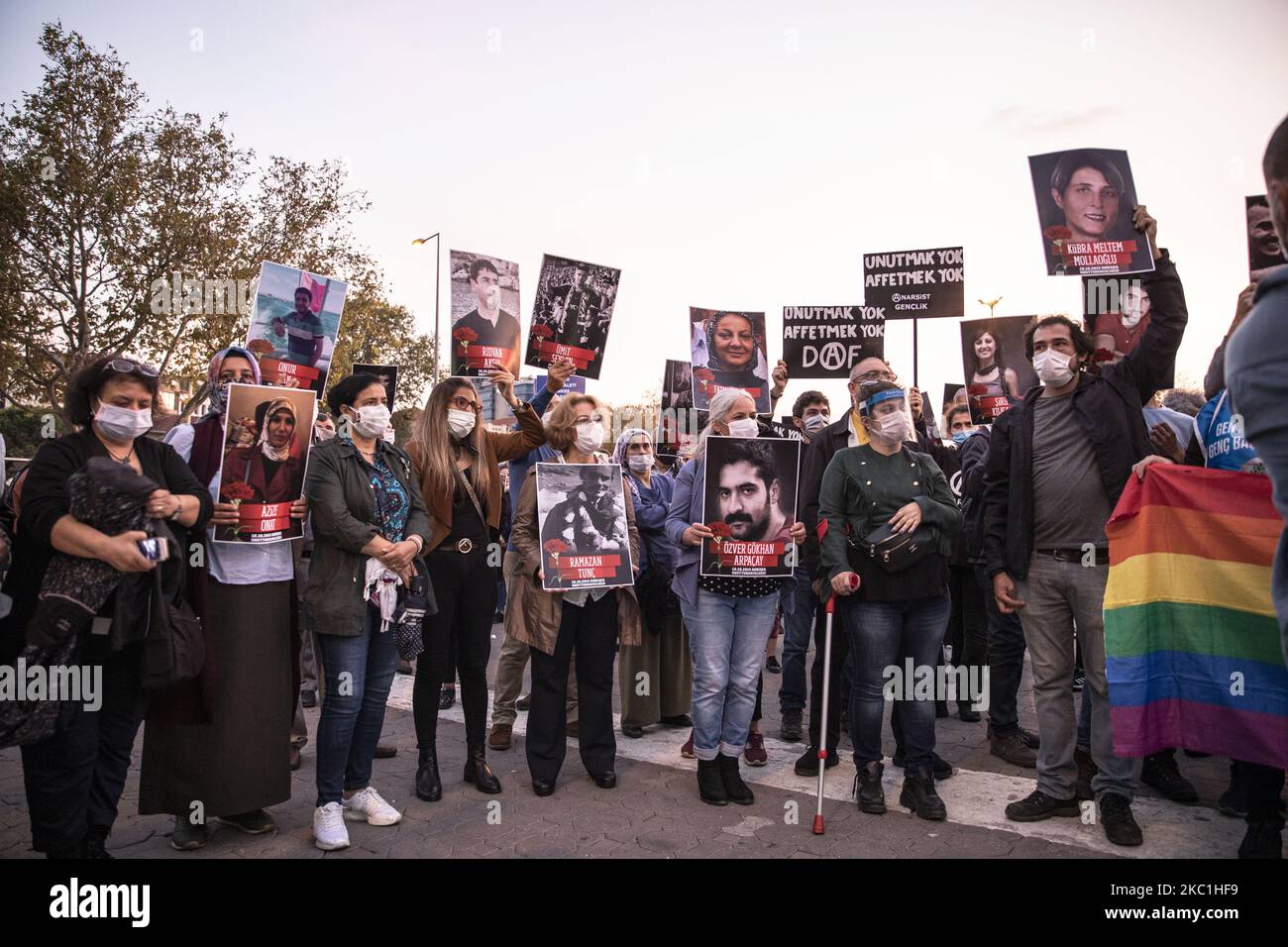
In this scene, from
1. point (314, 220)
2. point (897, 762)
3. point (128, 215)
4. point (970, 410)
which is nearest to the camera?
point (897, 762)

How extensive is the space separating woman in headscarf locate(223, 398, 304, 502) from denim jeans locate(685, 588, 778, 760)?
7.76ft

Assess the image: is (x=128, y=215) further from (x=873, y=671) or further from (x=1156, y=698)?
(x=1156, y=698)

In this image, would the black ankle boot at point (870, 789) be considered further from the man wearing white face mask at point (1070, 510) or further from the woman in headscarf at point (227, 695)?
the woman in headscarf at point (227, 695)

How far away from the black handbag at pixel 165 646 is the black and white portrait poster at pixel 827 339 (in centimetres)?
612

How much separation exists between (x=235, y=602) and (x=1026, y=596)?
14.0ft

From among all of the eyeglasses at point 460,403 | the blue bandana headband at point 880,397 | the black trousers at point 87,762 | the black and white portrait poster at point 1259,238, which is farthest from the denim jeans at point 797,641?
the black trousers at point 87,762

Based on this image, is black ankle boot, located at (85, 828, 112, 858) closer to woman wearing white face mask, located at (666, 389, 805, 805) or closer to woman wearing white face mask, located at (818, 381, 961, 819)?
woman wearing white face mask, located at (666, 389, 805, 805)

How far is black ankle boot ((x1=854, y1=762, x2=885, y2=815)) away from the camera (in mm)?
4801

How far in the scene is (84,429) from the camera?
3.86 m

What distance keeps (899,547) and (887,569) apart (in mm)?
148

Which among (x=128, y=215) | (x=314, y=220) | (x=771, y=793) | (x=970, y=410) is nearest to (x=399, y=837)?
(x=771, y=793)

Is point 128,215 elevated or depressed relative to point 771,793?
elevated

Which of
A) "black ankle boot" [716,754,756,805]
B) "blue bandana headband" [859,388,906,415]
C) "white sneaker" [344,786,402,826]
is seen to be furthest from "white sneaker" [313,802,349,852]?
"blue bandana headband" [859,388,906,415]

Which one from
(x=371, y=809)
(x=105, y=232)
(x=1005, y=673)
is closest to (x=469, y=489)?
(x=371, y=809)
